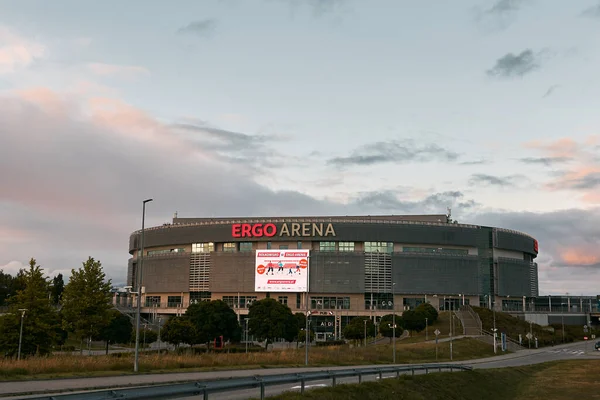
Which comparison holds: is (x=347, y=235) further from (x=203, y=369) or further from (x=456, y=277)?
(x=203, y=369)

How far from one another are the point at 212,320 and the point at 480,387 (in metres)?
58.3

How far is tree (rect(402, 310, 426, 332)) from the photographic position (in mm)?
123581

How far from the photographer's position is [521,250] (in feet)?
579

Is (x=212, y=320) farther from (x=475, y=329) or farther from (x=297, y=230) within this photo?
(x=475, y=329)

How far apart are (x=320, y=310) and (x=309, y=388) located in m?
127

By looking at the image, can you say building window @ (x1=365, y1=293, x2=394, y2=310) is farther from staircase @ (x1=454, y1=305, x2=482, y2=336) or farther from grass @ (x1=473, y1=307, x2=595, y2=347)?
grass @ (x1=473, y1=307, x2=595, y2=347)

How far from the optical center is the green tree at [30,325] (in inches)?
2424

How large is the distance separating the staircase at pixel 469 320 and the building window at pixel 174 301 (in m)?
72.3

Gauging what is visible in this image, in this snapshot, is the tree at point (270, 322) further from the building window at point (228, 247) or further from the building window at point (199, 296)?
the building window at point (199, 296)

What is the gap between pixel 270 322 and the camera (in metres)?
100

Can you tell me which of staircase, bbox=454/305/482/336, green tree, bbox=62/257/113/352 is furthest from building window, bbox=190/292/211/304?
green tree, bbox=62/257/113/352

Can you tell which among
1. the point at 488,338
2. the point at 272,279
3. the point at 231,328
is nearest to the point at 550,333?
the point at 488,338

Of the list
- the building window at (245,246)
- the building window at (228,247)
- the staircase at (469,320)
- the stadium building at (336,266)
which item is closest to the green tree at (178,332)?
the staircase at (469,320)

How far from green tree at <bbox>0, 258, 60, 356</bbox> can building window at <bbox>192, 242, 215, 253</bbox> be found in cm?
9997
